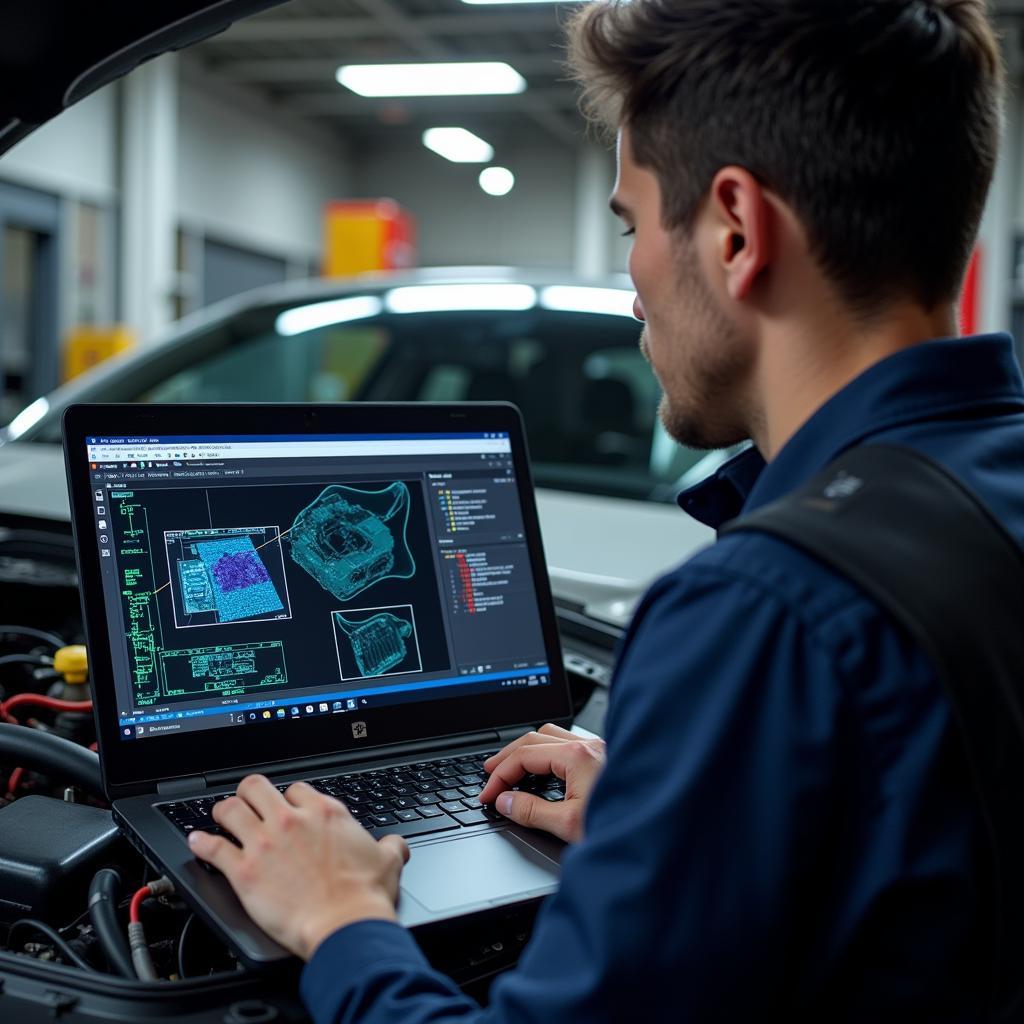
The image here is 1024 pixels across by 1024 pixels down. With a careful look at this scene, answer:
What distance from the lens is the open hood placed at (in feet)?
3.65

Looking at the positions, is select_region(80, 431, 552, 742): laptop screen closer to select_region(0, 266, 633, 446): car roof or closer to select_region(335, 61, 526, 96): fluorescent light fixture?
select_region(0, 266, 633, 446): car roof

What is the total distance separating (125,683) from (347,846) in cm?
31

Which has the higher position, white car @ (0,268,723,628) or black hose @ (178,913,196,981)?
white car @ (0,268,723,628)

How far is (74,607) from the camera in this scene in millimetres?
1676

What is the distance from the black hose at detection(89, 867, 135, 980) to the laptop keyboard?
0.23 ft

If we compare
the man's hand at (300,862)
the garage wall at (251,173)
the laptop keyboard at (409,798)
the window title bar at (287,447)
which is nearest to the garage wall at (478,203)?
the garage wall at (251,173)

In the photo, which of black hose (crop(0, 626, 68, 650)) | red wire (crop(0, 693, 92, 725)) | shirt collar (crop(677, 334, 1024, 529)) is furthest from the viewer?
black hose (crop(0, 626, 68, 650))

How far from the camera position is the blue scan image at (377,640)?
1.16m

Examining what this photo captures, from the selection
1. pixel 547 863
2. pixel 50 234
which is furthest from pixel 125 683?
pixel 50 234

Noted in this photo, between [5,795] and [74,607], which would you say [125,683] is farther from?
[74,607]

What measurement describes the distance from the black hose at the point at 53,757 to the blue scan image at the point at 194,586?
7.1 inches

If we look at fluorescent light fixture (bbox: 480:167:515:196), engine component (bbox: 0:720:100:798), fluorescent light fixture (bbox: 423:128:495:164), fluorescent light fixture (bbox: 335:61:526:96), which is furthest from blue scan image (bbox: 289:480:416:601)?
fluorescent light fixture (bbox: 480:167:515:196)

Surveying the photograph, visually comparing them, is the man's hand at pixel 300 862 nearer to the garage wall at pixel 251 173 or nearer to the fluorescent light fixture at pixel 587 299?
the fluorescent light fixture at pixel 587 299

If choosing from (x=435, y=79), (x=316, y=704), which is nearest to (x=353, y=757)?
(x=316, y=704)
